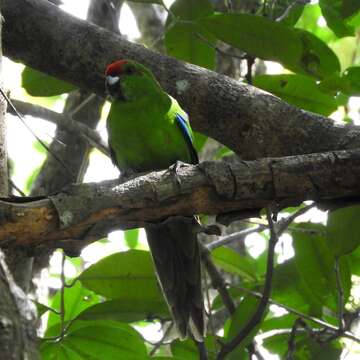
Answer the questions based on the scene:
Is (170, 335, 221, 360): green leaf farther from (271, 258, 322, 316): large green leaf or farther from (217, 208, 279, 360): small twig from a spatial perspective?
(271, 258, 322, 316): large green leaf

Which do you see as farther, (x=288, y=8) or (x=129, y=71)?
(x=288, y=8)

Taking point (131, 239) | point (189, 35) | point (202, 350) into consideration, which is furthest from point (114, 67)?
point (131, 239)

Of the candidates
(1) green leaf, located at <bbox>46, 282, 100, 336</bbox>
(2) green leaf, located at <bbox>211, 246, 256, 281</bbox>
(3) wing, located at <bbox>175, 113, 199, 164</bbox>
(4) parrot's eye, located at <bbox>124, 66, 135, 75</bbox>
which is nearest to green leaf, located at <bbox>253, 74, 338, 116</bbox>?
(3) wing, located at <bbox>175, 113, 199, 164</bbox>

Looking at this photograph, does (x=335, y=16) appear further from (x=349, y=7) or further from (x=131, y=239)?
(x=131, y=239)

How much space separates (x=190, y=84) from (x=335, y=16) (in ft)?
2.62

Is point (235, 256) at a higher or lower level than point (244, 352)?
higher

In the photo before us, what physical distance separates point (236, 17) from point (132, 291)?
1.27 meters

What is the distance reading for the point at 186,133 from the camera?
10.6 feet

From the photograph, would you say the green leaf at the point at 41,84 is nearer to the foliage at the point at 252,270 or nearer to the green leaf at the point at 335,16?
the foliage at the point at 252,270

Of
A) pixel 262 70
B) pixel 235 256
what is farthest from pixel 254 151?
pixel 262 70

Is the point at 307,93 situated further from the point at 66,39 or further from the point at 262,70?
the point at 262,70

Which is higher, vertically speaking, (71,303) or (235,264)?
(235,264)

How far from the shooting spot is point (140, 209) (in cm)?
222

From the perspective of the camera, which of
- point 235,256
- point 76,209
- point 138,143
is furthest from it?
point 235,256
